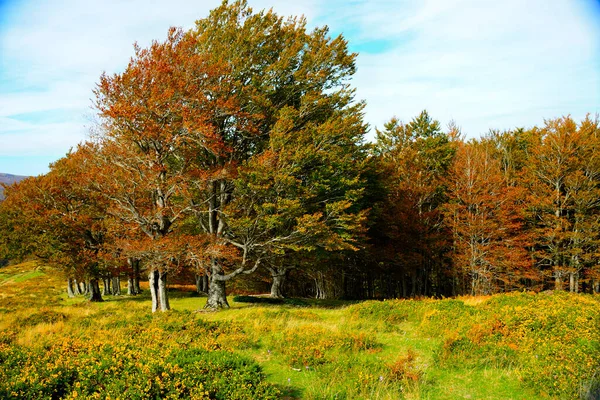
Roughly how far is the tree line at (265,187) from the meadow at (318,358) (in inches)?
273

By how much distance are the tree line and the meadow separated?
6.94 metres

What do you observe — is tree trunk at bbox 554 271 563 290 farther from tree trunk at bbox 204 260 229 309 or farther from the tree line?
tree trunk at bbox 204 260 229 309

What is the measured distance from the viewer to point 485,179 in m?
32.1

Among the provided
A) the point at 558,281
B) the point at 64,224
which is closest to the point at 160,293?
the point at 64,224

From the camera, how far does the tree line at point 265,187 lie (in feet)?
61.5

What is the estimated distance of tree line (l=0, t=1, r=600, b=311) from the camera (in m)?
18.8

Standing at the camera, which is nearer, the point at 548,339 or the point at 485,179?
the point at 548,339

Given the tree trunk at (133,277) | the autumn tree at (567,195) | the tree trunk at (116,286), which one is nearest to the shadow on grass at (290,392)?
the tree trunk at (133,277)

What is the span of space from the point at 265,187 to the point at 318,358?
418 inches

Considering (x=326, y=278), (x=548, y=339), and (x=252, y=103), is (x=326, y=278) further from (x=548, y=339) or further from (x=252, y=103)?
(x=548, y=339)

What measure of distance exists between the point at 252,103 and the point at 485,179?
21057 mm

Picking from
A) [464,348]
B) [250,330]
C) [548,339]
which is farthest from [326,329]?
[548,339]

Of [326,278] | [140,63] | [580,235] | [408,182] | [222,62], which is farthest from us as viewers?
[326,278]

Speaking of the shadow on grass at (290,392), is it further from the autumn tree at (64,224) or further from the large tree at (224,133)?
the autumn tree at (64,224)
